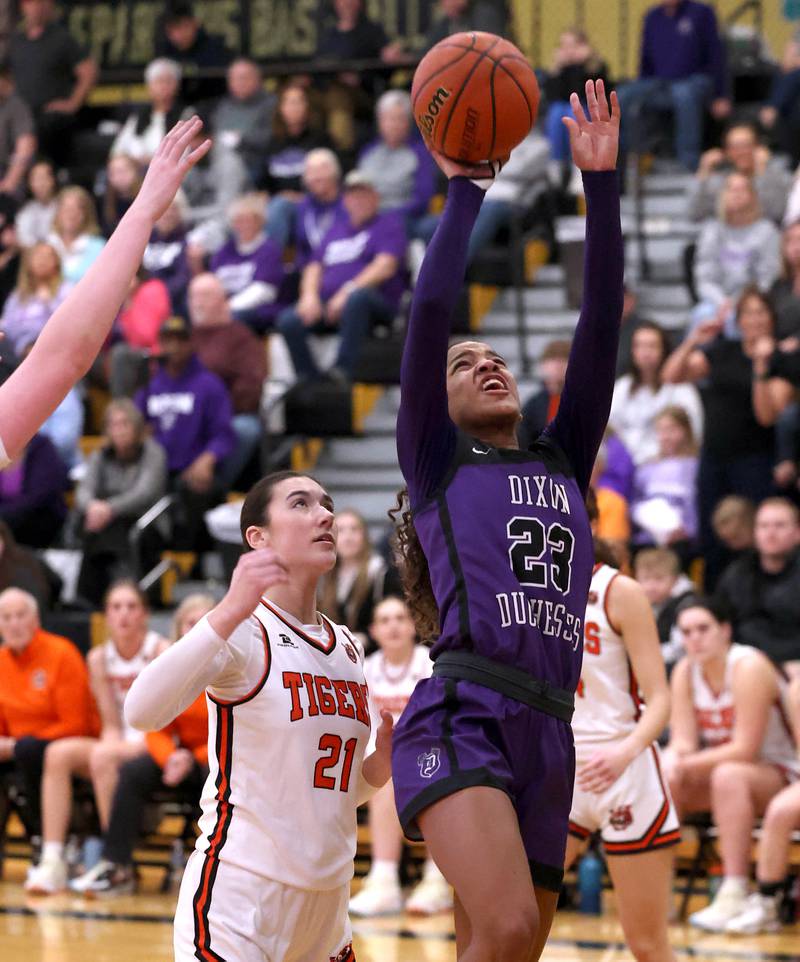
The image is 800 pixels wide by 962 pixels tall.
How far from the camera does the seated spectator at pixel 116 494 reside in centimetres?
1144

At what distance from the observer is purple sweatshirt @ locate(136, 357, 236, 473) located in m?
11.8

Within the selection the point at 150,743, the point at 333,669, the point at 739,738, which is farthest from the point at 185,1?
the point at 333,669

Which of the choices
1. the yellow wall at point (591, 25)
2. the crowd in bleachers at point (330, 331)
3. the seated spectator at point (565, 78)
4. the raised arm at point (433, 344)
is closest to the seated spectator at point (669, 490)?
the crowd in bleachers at point (330, 331)

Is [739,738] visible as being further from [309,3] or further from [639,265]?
[309,3]

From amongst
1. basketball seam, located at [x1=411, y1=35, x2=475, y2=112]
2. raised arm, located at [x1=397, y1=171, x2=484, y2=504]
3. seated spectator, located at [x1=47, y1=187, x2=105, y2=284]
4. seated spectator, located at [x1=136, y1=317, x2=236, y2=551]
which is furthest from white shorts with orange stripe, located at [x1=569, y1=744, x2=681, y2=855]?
seated spectator, located at [x1=47, y1=187, x2=105, y2=284]

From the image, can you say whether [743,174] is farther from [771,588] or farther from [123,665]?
[123,665]

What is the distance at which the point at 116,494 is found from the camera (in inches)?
458

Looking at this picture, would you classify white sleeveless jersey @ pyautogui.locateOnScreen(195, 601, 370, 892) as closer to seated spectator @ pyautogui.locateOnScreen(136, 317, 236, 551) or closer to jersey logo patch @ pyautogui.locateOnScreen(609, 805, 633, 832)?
jersey logo patch @ pyautogui.locateOnScreen(609, 805, 633, 832)

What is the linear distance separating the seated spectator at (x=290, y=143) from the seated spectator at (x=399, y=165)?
0.76 metres

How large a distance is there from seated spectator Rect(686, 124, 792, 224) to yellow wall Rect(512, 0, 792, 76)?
3752 millimetres

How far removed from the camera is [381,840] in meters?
9.07

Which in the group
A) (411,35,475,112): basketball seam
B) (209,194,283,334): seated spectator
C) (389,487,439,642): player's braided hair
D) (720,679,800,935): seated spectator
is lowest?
(720,679,800,935): seated spectator

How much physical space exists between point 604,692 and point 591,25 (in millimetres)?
11082

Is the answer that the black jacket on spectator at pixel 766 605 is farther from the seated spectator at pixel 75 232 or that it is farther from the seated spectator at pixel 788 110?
the seated spectator at pixel 75 232
